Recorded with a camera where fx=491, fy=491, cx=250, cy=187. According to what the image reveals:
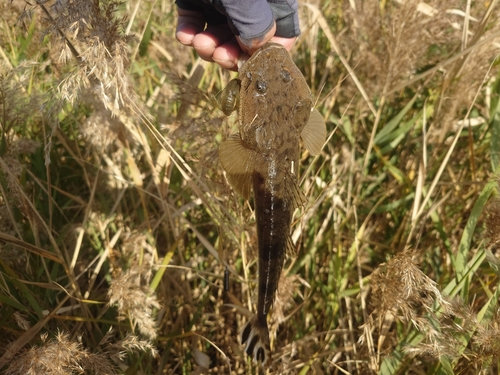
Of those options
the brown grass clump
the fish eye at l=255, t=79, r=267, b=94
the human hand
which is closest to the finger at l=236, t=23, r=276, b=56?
the human hand

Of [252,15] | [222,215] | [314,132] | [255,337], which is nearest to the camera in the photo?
[252,15]

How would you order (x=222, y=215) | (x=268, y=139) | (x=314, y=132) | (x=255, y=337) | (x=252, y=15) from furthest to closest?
1. (x=222, y=215)
2. (x=255, y=337)
3. (x=314, y=132)
4. (x=268, y=139)
5. (x=252, y=15)

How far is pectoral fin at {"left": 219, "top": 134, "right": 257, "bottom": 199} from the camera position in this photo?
1506 millimetres

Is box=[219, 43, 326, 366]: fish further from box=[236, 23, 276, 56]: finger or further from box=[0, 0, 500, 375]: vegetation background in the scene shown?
box=[0, 0, 500, 375]: vegetation background

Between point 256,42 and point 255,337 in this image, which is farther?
point 255,337

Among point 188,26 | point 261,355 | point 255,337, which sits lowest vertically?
point 261,355

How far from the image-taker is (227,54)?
164 centimetres

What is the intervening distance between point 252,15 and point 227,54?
283mm

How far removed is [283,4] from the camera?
1.56 m

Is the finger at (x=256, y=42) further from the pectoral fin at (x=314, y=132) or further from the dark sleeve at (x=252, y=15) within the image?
the pectoral fin at (x=314, y=132)

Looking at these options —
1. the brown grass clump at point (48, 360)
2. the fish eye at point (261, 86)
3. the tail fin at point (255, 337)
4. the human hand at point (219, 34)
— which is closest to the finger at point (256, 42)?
the human hand at point (219, 34)

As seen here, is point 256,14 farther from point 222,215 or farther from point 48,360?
point 48,360

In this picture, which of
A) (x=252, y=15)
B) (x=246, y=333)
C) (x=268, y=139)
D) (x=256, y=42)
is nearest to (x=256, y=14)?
(x=252, y=15)

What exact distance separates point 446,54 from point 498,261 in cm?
142
